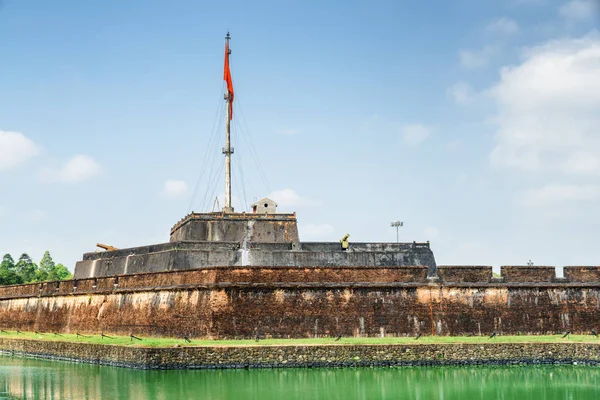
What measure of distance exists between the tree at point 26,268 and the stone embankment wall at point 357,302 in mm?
36128

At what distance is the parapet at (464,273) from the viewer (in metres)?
18.1

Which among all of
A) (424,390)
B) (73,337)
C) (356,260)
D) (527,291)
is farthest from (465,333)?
(73,337)

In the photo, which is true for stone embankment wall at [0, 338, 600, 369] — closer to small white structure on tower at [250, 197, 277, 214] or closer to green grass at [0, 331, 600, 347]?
green grass at [0, 331, 600, 347]

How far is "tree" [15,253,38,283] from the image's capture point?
52.5m

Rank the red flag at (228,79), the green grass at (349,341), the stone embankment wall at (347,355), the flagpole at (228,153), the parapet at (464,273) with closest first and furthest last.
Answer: the stone embankment wall at (347,355) → the green grass at (349,341) → the parapet at (464,273) → the flagpole at (228,153) → the red flag at (228,79)

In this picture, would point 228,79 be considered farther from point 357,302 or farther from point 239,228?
point 357,302

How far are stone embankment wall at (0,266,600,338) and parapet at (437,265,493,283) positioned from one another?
0.03m

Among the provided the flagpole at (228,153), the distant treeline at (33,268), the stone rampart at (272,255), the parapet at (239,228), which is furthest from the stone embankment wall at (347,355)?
the distant treeline at (33,268)

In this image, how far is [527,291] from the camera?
18.5 m

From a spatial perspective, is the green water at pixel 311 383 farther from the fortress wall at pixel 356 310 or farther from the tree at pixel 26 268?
the tree at pixel 26 268

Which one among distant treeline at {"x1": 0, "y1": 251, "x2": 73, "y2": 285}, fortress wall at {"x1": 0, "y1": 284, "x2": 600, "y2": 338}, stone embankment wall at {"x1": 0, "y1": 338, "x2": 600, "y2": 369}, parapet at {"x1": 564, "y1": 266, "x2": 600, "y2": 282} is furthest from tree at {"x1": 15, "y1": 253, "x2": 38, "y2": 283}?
parapet at {"x1": 564, "y1": 266, "x2": 600, "y2": 282}

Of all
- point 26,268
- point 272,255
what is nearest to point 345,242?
point 272,255

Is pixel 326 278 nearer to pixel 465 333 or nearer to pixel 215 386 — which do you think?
pixel 465 333

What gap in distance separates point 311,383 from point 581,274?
353 inches
